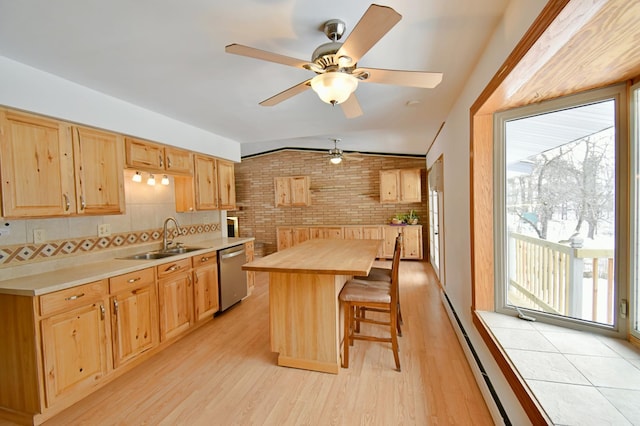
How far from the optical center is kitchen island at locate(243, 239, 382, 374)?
2174mm

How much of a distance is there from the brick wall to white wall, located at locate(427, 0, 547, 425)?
323cm

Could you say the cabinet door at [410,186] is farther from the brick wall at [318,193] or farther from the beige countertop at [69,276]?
the beige countertop at [69,276]

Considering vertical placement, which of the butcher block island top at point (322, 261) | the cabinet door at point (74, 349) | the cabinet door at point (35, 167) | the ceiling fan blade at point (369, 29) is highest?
the ceiling fan blade at point (369, 29)

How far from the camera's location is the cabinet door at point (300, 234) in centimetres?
672

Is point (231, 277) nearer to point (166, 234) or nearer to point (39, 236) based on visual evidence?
point (166, 234)

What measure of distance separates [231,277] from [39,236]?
6.12ft

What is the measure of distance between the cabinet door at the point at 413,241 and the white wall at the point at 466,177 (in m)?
2.61

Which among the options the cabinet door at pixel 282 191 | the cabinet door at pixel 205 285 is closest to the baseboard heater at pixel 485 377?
the cabinet door at pixel 205 285

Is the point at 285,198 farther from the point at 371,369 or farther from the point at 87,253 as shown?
the point at 371,369

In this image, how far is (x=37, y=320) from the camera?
1695mm

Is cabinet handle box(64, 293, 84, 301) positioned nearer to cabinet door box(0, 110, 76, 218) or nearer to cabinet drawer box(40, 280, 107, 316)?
cabinet drawer box(40, 280, 107, 316)

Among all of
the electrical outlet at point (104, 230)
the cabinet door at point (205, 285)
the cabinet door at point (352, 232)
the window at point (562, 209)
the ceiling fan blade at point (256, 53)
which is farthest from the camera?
the cabinet door at point (352, 232)

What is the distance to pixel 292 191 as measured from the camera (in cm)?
694

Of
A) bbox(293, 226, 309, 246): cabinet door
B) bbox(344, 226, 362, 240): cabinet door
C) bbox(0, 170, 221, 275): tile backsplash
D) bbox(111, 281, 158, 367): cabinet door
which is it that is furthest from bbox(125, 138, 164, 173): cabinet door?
bbox(344, 226, 362, 240): cabinet door
